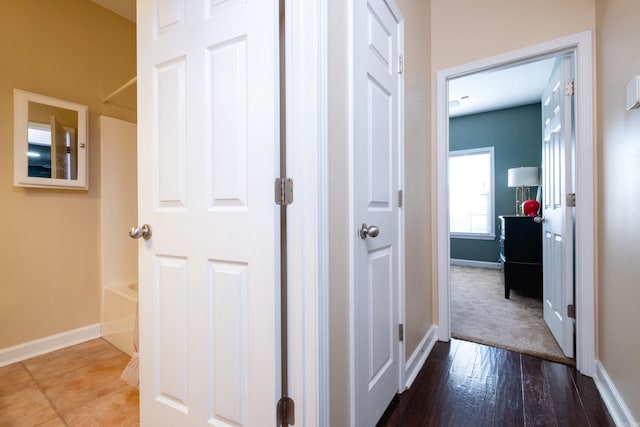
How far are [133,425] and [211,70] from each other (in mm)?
1613

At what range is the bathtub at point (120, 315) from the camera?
6.57ft

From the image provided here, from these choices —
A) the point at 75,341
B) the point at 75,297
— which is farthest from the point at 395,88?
the point at 75,341

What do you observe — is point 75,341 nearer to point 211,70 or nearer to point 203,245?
point 203,245

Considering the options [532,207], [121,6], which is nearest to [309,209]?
[121,6]

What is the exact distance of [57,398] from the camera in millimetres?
1538

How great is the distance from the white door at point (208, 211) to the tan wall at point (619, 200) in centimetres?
148

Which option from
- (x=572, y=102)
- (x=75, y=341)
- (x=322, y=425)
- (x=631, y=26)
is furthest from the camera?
(x=75, y=341)

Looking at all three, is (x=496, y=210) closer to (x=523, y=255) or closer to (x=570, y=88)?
(x=523, y=255)

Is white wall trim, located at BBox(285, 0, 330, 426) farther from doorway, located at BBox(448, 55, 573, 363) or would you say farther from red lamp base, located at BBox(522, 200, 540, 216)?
red lamp base, located at BBox(522, 200, 540, 216)

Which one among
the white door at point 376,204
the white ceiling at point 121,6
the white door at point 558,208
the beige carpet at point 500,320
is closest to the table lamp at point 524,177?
the beige carpet at point 500,320

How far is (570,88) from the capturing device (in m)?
1.85

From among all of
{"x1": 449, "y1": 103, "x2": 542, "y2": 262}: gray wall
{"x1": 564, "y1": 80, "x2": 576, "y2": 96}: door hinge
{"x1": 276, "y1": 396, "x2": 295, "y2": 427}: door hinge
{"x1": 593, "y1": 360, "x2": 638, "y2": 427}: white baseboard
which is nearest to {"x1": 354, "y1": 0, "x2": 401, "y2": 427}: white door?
{"x1": 276, "y1": 396, "x2": 295, "y2": 427}: door hinge

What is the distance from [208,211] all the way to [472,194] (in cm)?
510

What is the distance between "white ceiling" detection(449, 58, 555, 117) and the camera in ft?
11.1
